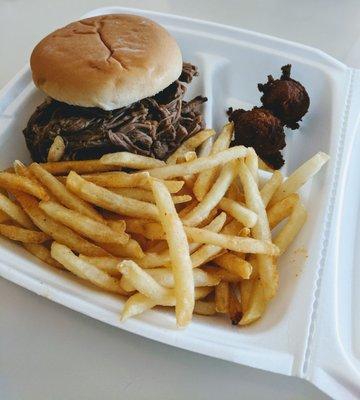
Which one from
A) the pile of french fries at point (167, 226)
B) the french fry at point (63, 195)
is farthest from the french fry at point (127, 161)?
the french fry at point (63, 195)

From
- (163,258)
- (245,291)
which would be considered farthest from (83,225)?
(245,291)

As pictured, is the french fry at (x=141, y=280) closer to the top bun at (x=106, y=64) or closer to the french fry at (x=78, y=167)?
the french fry at (x=78, y=167)

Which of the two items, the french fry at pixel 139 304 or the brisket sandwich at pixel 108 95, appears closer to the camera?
the french fry at pixel 139 304

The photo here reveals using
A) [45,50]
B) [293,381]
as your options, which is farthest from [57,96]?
[293,381]

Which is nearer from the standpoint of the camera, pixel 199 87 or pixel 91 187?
pixel 91 187

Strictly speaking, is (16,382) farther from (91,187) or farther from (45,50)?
(45,50)

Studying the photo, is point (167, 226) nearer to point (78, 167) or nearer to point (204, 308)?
point (204, 308)
